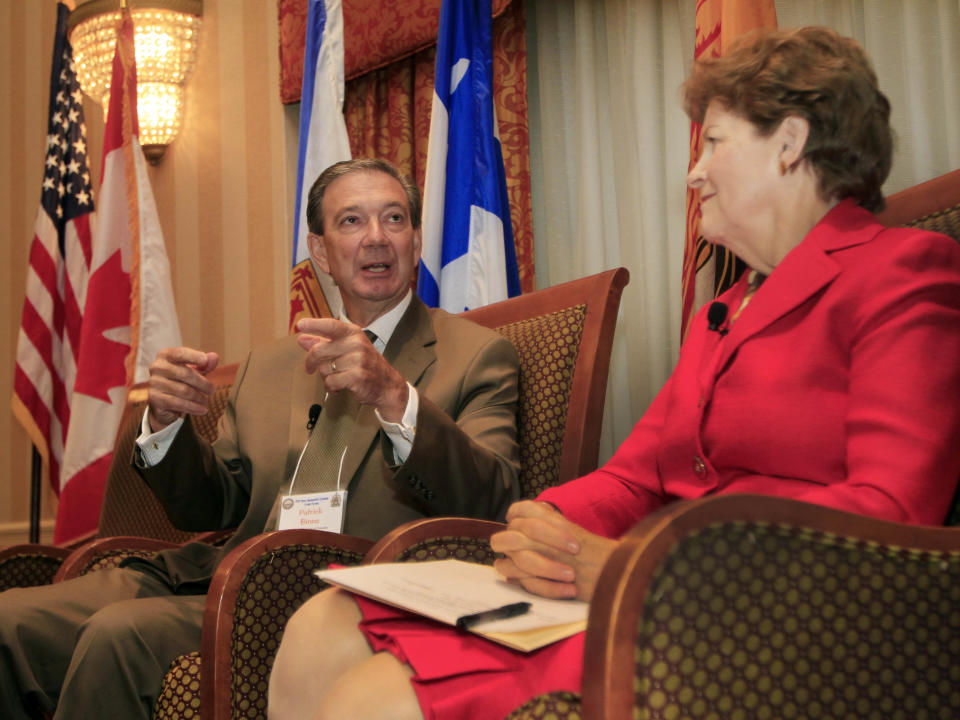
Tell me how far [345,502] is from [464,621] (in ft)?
3.00

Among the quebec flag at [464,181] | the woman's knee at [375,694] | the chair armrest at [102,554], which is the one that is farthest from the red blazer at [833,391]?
the quebec flag at [464,181]

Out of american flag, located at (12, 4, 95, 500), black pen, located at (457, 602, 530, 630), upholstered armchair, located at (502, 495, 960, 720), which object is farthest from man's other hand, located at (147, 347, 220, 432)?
american flag, located at (12, 4, 95, 500)

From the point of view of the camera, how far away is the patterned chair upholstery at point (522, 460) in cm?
149

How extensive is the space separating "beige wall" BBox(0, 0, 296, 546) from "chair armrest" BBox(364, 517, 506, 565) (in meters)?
2.74

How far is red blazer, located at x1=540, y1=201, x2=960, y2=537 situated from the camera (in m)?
1.10

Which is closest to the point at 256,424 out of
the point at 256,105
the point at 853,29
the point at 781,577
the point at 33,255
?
the point at 781,577

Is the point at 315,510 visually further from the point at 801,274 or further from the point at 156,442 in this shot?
the point at 801,274

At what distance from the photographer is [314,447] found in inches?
80.0

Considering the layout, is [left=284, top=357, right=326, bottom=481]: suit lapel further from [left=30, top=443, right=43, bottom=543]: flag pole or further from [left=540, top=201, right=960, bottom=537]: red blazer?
[left=30, top=443, right=43, bottom=543]: flag pole

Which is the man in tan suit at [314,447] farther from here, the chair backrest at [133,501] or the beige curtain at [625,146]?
the beige curtain at [625,146]

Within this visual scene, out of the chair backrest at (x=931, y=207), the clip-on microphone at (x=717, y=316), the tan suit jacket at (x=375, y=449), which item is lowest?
the tan suit jacket at (x=375, y=449)

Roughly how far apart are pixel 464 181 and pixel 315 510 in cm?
140

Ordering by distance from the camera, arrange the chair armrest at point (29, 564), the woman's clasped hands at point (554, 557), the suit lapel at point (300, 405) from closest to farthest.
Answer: the woman's clasped hands at point (554, 557) < the suit lapel at point (300, 405) < the chair armrest at point (29, 564)

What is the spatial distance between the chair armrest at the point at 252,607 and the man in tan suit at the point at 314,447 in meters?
0.25
